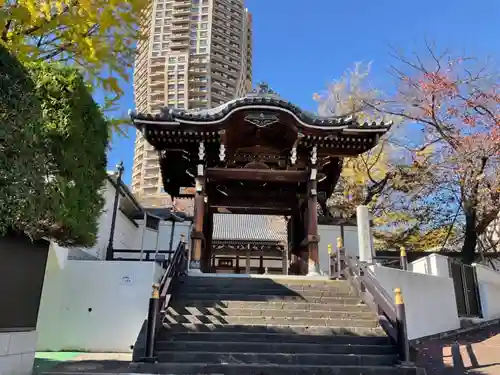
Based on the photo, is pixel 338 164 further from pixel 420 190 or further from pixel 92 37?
pixel 92 37

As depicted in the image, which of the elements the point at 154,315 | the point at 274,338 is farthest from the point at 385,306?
the point at 154,315

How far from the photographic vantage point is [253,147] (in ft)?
40.7

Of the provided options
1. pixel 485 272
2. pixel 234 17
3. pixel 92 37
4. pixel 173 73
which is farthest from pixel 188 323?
pixel 234 17

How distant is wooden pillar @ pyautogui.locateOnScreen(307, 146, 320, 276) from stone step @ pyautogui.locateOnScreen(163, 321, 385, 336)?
3294 millimetres

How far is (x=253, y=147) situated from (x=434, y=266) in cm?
626

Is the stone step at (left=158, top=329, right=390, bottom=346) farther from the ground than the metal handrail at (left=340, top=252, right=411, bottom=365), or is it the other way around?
the metal handrail at (left=340, top=252, right=411, bottom=365)

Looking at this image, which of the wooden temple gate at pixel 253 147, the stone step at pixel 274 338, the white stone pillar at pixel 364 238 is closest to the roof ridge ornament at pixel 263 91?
the wooden temple gate at pixel 253 147

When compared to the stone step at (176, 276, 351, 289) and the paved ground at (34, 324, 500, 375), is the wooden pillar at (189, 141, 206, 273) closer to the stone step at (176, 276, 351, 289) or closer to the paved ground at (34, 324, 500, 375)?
the stone step at (176, 276, 351, 289)

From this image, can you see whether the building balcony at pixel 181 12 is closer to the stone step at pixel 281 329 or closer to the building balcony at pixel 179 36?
the building balcony at pixel 179 36

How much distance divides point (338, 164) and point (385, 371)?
7837mm

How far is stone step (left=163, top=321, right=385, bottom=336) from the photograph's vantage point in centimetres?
736

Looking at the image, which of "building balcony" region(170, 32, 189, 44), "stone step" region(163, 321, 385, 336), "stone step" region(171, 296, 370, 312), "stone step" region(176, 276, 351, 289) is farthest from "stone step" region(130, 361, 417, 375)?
"building balcony" region(170, 32, 189, 44)

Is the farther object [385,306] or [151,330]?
[385,306]

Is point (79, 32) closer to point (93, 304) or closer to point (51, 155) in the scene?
point (51, 155)
